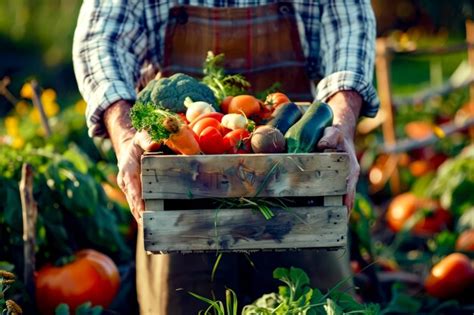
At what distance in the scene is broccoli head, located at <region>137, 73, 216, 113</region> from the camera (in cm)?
316

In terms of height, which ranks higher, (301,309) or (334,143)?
(334,143)

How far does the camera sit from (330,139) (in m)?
2.96

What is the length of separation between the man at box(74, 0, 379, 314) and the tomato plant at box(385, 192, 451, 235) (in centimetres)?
253

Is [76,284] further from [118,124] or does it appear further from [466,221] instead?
[466,221]

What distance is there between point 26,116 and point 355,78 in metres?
4.33

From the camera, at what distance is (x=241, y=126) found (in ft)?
9.74

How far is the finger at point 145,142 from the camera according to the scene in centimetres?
290

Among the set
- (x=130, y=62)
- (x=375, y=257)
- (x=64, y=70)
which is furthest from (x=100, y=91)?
(x=64, y=70)

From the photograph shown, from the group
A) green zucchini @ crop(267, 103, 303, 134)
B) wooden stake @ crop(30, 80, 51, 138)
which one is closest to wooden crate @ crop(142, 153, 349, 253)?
green zucchini @ crop(267, 103, 303, 134)

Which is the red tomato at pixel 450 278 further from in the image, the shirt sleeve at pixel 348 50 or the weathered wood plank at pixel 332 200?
the weathered wood plank at pixel 332 200

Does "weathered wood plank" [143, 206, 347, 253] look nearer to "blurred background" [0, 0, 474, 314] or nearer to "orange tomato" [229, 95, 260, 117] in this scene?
"orange tomato" [229, 95, 260, 117]

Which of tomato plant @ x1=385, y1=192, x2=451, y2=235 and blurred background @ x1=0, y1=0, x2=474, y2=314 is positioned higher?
blurred background @ x1=0, y1=0, x2=474, y2=314

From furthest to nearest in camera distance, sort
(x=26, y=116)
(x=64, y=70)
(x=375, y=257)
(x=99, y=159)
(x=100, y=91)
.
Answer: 1. (x=64, y=70)
2. (x=26, y=116)
3. (x=99, y=159)
4. (x=375, y=257)
5. (x=100, y=91)

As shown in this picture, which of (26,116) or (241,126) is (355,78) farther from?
(26,116)
